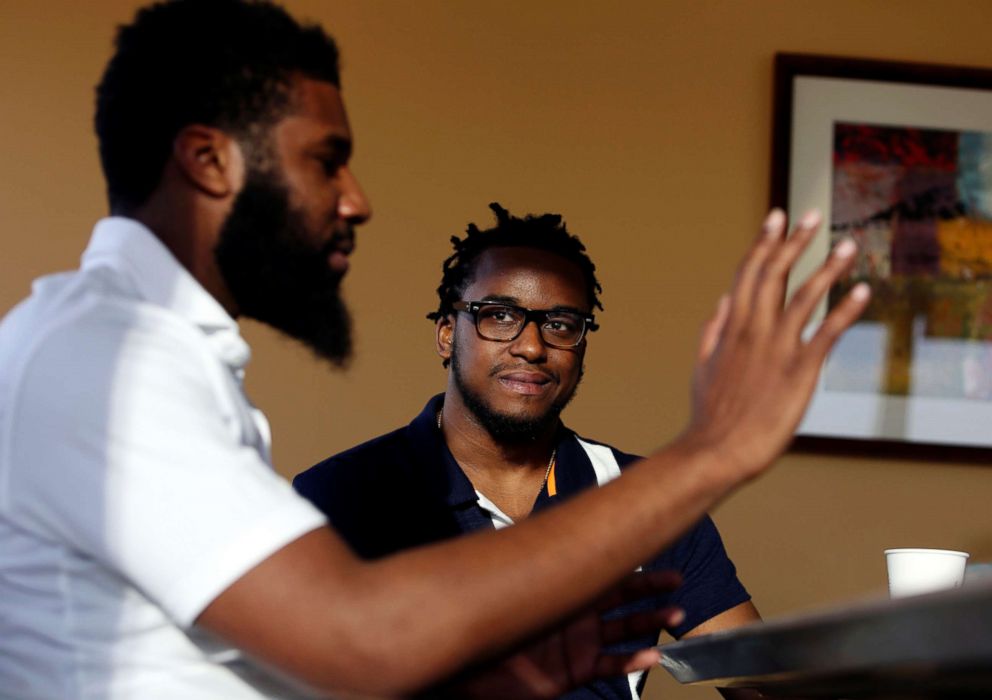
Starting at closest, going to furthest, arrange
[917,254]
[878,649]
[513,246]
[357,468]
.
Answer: [878,649], [357,468], [513,246], [917,254]

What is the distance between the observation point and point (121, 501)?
0.87 metres

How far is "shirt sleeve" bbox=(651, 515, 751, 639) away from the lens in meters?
2.12

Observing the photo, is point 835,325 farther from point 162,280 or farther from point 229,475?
point 162,280

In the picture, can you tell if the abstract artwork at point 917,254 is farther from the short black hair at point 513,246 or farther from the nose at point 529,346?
the nose at point 529,346

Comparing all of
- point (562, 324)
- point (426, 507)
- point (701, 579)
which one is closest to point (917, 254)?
point (562, 324)

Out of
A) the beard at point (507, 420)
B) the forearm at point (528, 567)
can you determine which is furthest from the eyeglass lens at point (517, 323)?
the forearm at point (528, 567)

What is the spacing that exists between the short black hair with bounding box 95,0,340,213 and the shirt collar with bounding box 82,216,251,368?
72 millimetres

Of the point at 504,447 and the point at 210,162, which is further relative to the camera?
the point at 504,447

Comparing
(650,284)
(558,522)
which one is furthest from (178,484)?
(650,284)

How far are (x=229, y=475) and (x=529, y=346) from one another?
1.43m

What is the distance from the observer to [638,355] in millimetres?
2789

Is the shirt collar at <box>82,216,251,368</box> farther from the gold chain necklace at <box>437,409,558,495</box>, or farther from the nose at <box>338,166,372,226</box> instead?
the gold chain necklace at <box>437,409,558,495</box>

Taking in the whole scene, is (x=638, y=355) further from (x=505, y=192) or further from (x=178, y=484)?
(x=178, y=484)

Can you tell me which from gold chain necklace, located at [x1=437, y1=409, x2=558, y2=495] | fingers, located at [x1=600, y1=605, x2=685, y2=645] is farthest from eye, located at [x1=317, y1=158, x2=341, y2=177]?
gold chain necklace, located at [x1=437, y1=409, x2=558, y2=495]
